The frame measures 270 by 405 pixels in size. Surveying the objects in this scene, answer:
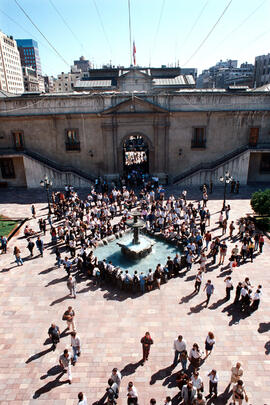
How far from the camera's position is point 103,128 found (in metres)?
30.8

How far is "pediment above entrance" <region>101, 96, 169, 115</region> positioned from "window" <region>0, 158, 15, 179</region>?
37.6 ft

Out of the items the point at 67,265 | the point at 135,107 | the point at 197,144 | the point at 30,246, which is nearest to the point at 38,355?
the point at 67,265

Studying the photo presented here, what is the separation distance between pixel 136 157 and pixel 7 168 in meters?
17.5

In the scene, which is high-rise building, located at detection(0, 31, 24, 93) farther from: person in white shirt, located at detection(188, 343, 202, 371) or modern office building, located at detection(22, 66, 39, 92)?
person in white shirt, located at detection(188, 343, 202, 371)

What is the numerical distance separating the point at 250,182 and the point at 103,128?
1698 cm

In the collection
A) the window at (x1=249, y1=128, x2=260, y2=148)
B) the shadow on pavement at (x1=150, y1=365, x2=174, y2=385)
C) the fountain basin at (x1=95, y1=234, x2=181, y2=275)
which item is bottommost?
the shadow on pavement at (x1=150, y1=365, x2=174, y2=385)

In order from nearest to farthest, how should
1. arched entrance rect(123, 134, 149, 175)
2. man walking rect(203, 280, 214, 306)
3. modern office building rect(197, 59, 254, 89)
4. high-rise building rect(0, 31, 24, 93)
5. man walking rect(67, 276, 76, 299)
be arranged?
man walking rect(203, 280, 214, 306)
man walking rect(67, 276, 76, 299)
arched entrance rect(123, 134, 149, 175)
modern office building rect(197, 59, 254, 89)
high-rise building rect(0, 31, 24, 93)

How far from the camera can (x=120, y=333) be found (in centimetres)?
1168

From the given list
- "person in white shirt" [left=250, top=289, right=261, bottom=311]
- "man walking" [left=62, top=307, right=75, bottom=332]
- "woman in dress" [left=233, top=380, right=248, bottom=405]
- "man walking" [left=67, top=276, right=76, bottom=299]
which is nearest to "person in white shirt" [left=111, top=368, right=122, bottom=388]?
"man walking" [left=62, top=307, right=75, bottom=332]

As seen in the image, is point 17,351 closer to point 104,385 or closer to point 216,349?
point 104,385

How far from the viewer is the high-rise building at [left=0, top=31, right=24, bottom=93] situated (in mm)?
103331

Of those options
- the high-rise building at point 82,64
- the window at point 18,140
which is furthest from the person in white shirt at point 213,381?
the high-rise building at point 82,64

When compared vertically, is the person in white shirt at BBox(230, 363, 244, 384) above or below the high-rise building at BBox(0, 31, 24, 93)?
below

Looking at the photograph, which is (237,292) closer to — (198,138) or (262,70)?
(198,138)
